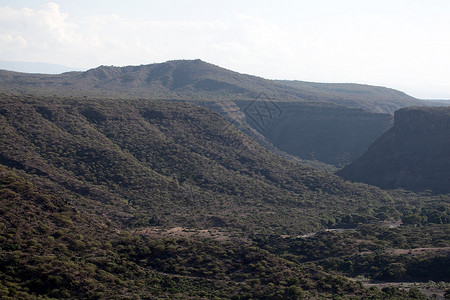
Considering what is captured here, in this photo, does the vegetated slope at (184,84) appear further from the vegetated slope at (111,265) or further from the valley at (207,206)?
the vegetated slope at (111,265)

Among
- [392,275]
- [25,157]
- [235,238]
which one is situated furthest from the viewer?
[25,157]

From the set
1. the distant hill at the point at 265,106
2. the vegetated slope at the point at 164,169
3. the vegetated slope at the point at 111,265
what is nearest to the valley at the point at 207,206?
the vegetated slope at the point at 111,265

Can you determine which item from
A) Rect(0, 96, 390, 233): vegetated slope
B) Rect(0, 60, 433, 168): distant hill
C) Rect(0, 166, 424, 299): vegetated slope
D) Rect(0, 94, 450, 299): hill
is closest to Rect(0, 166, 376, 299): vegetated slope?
Rect(0, 166, 424, 299): vegetated slope

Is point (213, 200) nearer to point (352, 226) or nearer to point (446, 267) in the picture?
point (352, 226)

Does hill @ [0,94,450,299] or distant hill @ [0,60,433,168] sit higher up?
distant hill @ [0,60,433,168]

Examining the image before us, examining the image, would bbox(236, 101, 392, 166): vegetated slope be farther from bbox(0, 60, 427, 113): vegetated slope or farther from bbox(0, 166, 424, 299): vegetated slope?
bbox(0, 166, 424, 299): vegetated slope

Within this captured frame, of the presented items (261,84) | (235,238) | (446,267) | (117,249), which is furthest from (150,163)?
(261,84)
